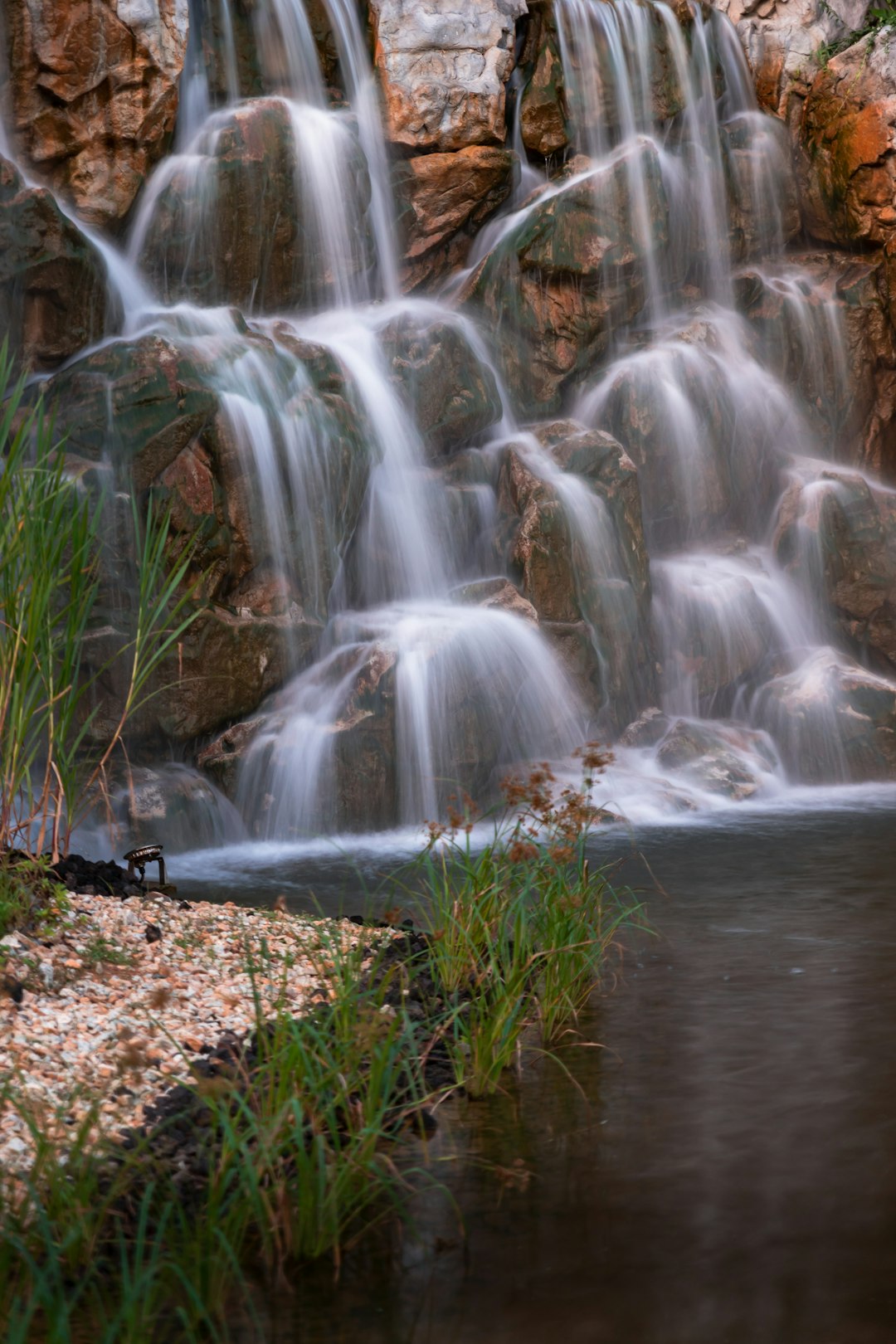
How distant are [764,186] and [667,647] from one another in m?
5.66

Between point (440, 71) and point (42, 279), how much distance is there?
4.75 metres

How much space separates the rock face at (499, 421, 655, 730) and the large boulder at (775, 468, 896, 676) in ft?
6.56

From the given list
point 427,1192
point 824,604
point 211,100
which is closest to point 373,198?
point 211,100

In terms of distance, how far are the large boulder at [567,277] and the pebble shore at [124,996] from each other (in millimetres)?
8198

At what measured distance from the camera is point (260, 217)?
38.1 feet

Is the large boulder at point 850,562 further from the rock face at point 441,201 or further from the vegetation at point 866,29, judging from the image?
the vegetation at point 866,29

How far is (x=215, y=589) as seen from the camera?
942 centimetres

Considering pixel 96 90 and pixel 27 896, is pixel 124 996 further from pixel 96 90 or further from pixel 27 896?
pixel 96 90

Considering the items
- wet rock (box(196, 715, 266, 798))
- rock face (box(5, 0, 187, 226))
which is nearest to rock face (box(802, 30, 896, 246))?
rock face (box(5, 0, 187, 226))

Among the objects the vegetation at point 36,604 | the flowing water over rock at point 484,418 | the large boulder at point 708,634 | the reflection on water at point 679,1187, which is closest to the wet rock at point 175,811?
the flowing water over rock at point 484,418

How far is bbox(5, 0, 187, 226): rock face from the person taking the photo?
33.8 feet

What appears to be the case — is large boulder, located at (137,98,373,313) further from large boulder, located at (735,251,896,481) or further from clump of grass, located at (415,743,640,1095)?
clump of grass, located at (415,743,640,1095)

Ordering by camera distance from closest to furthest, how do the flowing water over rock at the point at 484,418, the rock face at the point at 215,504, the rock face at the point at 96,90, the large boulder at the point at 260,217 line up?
the rock face at the point at 215,504 → the flowing water over rock at the point at 484,418 → the rock face at the point at 96,90 → the large boulder at the point at 260,217

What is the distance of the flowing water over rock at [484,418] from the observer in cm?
945
